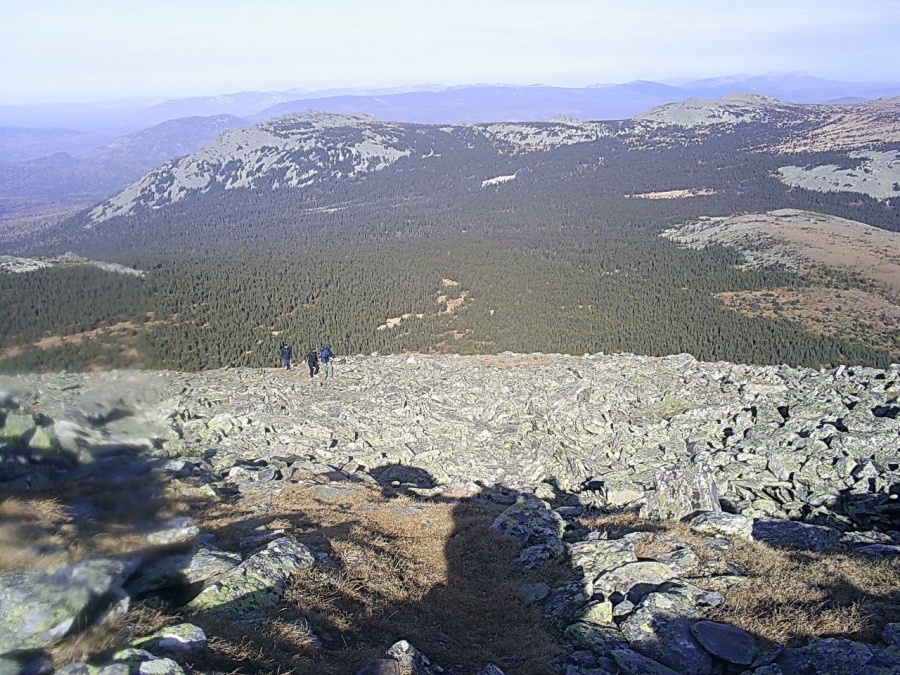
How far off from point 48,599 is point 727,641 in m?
7.69

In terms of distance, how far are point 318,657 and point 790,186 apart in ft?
405

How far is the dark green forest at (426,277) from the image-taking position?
14164mm

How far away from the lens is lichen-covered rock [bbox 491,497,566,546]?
1148cm

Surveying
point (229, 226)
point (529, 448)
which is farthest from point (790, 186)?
point (529, 448)

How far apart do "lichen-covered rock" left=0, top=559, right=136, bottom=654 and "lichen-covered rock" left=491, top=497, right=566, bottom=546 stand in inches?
280

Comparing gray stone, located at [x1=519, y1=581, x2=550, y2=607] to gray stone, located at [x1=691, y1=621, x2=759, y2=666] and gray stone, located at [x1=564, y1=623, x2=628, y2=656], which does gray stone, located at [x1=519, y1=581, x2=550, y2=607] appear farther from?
gray stone, located at [x1=691, y1=621, x2=759, y2=666]

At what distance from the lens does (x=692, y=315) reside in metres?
47.3

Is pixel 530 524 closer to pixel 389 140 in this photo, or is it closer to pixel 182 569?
pixel 182 569

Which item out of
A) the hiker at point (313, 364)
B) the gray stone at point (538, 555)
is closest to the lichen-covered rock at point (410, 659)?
the gray stone at point (538, 555)

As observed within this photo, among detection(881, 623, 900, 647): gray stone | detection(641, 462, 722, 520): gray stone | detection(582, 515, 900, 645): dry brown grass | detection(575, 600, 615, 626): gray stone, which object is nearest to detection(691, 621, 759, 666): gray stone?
detection(582, 515, 900, 645): dry brown grass

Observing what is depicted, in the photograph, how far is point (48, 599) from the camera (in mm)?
6008

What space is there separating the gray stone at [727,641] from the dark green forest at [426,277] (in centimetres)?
930

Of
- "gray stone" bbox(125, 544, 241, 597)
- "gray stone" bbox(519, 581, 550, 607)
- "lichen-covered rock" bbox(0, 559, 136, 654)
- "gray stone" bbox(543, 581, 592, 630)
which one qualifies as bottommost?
"gray stone" bbox(519, 581, 550, 607)

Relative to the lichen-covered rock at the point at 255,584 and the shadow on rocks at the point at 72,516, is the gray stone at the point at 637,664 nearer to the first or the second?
the lichen-covered rock at the point at 255,584
